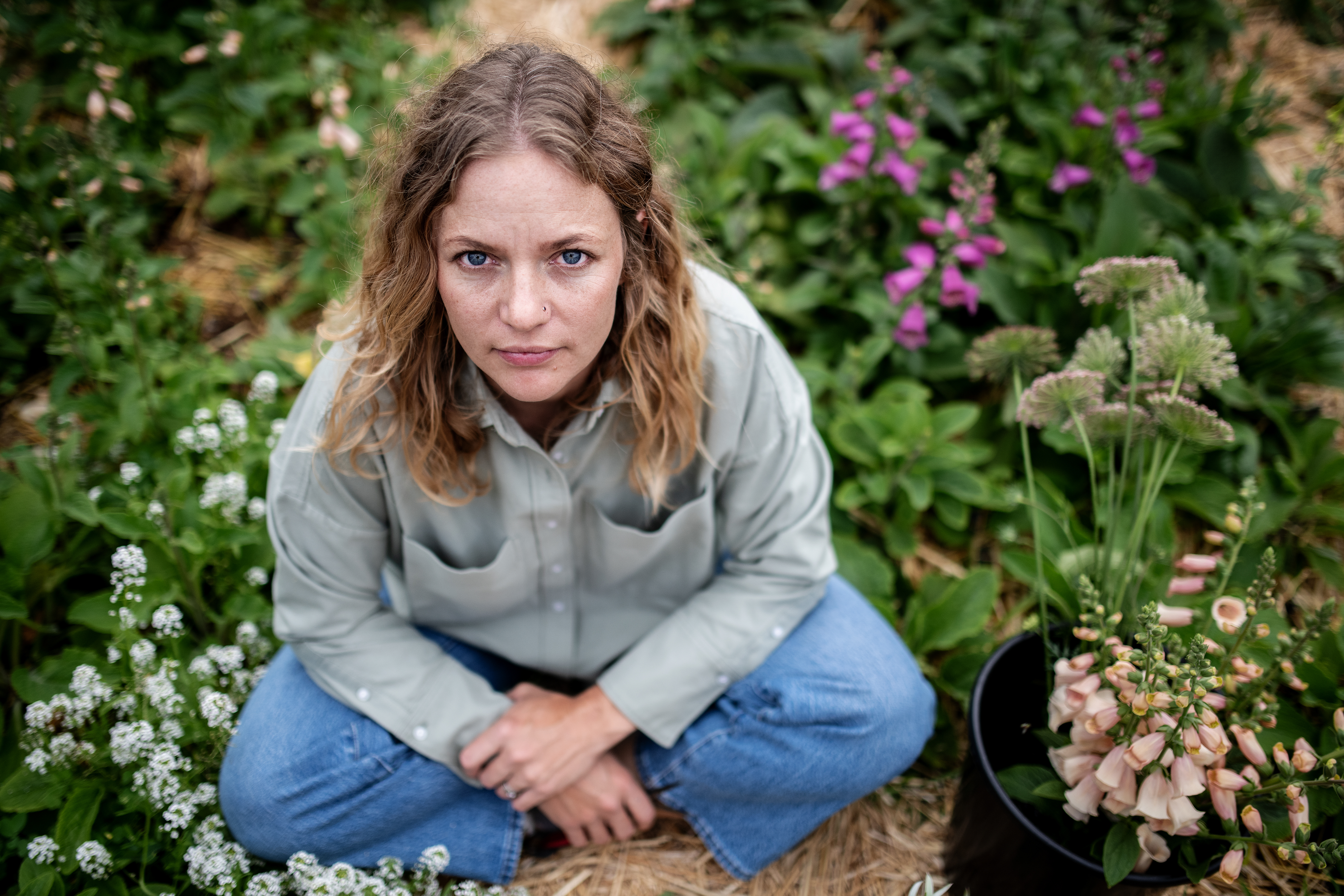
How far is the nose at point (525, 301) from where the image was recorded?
3.97 feet

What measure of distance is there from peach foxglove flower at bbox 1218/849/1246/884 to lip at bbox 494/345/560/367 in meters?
1.19

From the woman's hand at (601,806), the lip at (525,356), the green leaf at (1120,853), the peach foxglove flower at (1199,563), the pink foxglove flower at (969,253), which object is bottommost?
the woman's hand at (601,806)

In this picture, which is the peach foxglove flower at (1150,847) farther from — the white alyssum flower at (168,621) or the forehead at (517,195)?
the white alyssum flower at (168,621)

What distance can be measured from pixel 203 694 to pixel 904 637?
58.9 inches

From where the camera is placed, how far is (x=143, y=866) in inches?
58.5

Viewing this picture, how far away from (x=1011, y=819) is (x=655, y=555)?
77 cm

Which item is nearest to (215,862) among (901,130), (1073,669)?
(1073,669)

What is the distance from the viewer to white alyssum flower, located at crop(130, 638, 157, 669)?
156cm

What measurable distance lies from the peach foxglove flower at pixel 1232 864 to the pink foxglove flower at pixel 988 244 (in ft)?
5.07

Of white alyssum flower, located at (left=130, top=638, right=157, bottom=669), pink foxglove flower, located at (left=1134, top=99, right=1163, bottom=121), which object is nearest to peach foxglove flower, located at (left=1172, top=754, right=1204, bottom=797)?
white alyssum flower, located at (left=130, top=638, right=157, bottom=669)

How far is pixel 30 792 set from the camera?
5.19 ft

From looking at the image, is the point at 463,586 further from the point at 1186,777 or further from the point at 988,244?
the point at 988,244

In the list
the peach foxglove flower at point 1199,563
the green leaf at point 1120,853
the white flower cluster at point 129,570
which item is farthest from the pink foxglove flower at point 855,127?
the white flower cluster at point 129,570

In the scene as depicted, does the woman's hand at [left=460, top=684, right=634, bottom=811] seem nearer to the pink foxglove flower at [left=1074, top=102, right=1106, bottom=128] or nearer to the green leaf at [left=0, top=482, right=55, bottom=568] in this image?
the green leaf at [left=0, top=482, right=55, bottom=568]
